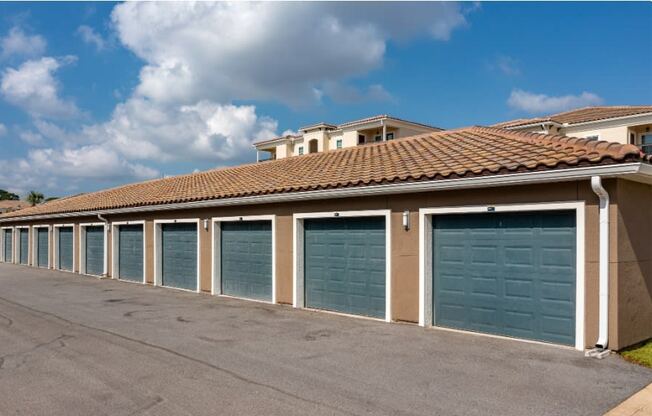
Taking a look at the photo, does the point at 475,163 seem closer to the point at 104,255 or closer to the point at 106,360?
the point at 106,360

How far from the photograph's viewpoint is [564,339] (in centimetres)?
794

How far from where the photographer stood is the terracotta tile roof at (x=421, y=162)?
8039mm

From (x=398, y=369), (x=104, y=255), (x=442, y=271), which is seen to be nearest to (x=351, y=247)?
(x=442, y=271)

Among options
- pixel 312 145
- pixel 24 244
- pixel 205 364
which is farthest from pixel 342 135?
pixel 205 364

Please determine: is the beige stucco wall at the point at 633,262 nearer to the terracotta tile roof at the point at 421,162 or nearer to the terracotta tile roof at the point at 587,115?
the terracotta tile roof at the point at 421,162

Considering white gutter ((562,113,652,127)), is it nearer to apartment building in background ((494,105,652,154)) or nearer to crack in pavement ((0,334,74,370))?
apartment building in background ((494,105,652,154))

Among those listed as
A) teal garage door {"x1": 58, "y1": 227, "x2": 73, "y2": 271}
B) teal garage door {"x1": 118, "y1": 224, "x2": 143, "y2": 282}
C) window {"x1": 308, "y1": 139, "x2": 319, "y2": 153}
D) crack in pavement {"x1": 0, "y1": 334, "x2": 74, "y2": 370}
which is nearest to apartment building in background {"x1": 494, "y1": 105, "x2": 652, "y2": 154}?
window {"x1": 308, "y1": 139, "x2": 319, "y2": 153}

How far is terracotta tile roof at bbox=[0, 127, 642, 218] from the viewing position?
8.04 meters

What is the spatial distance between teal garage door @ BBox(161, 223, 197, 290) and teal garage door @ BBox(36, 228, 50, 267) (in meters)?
12.8

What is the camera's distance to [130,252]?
19344 millimetres

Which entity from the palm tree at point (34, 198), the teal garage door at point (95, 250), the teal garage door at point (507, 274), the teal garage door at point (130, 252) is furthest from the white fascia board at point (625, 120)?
the palm tree at point (34, 198)

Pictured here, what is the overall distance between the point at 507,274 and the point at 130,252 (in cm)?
1492

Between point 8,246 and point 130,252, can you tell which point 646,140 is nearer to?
point 130,252

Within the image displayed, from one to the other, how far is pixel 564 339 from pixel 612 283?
1.14 m
